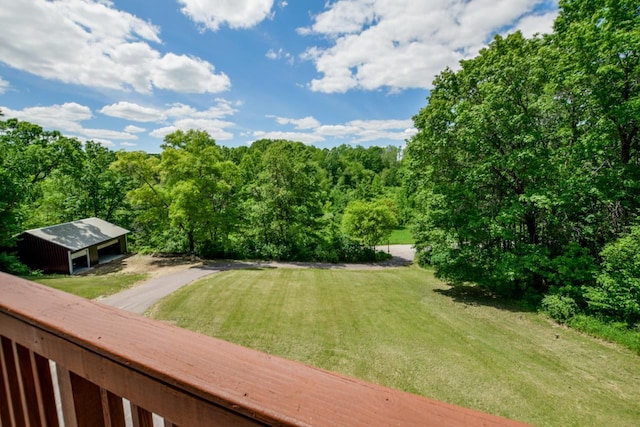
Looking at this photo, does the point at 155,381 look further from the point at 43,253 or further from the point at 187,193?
the point at 43,253

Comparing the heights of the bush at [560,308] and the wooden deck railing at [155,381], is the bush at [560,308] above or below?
below

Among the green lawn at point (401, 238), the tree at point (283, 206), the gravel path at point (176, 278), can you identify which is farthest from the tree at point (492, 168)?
the green lawn at point (401, 238)

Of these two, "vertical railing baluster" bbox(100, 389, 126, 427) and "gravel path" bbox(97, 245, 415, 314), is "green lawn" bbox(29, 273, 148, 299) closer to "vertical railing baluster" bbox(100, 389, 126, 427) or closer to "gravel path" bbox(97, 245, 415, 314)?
"gravel path" bbox(97, 245, 415, 314)

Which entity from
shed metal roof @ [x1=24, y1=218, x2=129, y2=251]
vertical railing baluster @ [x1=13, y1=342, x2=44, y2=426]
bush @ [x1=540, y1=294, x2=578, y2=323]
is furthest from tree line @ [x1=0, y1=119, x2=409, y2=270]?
vertical railing baluster @ [x1=13, y1=342, x2=44, y2=426]

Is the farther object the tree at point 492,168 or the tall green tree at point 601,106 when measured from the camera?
the tree at point 492,168

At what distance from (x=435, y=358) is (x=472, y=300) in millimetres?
5866

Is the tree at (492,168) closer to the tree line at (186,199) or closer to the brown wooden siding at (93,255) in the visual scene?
the tree line at (186,199)

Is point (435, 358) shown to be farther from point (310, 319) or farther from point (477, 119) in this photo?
point (477, 119)

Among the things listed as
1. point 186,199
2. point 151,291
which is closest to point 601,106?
point 151,291

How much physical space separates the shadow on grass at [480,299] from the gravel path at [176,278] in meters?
7.21

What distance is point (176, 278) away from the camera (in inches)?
609

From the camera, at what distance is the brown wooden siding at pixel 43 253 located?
54.6 ft

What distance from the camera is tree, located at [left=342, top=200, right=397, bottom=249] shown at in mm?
22906

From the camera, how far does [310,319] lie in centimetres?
1065
